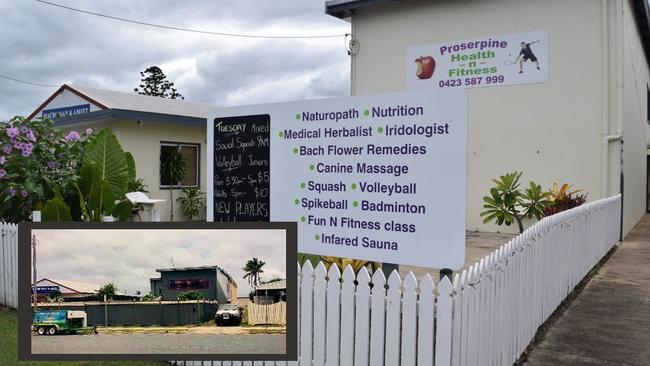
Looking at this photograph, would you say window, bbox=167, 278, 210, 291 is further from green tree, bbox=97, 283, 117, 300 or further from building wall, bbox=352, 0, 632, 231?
building wall, bbox=352, 0, 632, 231

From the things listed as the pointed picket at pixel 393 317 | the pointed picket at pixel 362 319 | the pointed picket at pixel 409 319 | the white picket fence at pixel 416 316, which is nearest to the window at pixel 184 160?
the white picket fence at pixel 416 316

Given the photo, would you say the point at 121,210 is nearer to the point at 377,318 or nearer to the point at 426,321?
the point at 377,318

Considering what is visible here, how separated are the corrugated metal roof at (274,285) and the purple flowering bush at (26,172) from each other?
22.0ft

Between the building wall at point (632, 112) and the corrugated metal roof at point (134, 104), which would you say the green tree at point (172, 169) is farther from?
the building wall at point (632, 112)

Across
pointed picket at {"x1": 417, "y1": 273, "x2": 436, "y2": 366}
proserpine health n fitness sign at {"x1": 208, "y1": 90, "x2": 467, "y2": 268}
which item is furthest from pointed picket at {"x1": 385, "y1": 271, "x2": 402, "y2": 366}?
proserpine health n fitness sign at {"x1": 208, "y1": 90, "x2": 467, "y2": 268}

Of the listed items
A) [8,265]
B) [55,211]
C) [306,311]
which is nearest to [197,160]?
[8,265]

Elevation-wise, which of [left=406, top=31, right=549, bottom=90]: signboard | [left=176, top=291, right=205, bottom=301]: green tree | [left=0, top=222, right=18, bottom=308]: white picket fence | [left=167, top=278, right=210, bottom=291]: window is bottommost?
[left=0, top=222, right=18, bottom=308]: white picket fence

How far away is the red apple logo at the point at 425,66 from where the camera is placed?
16609mm

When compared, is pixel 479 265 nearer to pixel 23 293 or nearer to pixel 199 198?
pixel 23 293

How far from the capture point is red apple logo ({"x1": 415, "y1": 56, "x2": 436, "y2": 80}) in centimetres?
1661

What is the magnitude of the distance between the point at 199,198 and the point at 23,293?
15.7 meters

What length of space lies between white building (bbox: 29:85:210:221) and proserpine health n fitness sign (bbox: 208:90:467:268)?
11.6 meters

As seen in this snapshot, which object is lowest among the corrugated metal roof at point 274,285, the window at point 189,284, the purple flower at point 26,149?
the corrugated metal roof at point 274,285

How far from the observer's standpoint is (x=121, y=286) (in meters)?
1.82
